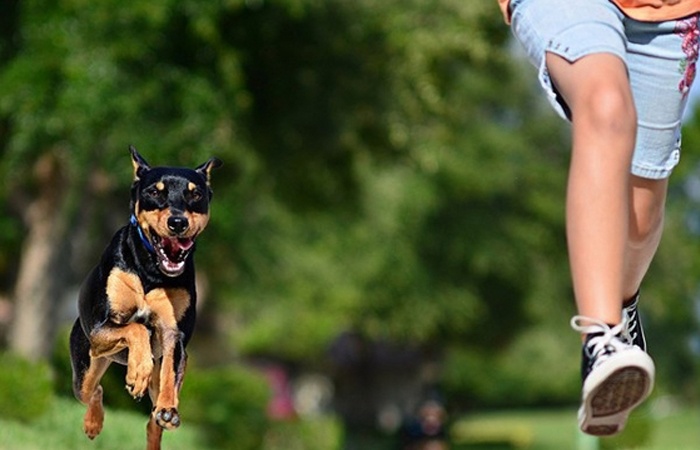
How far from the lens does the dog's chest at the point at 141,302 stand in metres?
4.70

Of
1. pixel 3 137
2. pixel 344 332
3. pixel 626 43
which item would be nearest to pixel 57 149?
pixel 3 137

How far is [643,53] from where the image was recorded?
4.38m

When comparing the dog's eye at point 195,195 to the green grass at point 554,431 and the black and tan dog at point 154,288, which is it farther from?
the green grass at point 554,431

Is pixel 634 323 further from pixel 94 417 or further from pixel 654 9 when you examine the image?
pixel 94 417

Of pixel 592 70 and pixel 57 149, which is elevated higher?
pixel 57 149

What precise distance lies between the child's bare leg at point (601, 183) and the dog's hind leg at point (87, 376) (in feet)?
6.01

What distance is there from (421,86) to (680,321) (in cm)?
4999

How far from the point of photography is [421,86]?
18.4 meters

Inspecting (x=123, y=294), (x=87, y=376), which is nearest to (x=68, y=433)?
(x=87, y=376)

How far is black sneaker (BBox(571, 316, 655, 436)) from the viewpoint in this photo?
3.94m

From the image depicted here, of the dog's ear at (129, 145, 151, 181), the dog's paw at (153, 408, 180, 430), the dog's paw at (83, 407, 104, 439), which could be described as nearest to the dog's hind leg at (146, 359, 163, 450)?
the dog's paw at (153, 408, 180, 430)

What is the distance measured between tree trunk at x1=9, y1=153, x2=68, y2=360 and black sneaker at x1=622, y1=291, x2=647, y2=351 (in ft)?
44.6

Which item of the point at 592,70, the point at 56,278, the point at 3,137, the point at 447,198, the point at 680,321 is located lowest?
the point at 592,70

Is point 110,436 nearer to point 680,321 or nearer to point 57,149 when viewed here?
point 57,149
